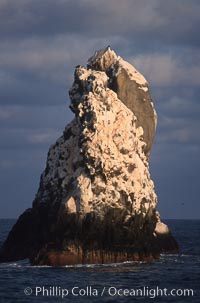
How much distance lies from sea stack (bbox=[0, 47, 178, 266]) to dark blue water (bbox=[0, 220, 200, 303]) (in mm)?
1818

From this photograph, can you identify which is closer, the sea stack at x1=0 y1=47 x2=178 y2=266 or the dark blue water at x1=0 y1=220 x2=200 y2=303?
the dark blue water at x1=0 y1=220 x2=200 y2=303

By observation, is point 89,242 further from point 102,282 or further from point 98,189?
point 102,282

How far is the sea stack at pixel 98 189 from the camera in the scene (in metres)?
61.1

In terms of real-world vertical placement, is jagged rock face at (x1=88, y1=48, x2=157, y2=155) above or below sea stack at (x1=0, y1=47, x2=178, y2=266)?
above

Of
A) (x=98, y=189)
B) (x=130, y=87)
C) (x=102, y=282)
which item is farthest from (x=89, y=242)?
(x=130, y=87)

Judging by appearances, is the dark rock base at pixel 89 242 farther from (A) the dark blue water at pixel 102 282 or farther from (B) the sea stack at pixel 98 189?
(A) the dark blue water at pixel 102 282

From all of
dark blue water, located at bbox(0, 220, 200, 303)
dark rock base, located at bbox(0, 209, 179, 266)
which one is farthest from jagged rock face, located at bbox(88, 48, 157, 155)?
dark blue water, located at bbox(0, 220, 200, 303)

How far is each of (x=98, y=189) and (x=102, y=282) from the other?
13.6m

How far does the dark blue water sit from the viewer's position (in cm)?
4538

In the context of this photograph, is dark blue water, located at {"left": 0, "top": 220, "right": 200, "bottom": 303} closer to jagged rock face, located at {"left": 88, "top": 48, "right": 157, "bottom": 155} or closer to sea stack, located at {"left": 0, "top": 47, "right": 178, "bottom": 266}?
sea stack, located at {"left": 0, "top": 47, "right": 178, "bottom": 266}

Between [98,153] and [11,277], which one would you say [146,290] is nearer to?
[11,277]

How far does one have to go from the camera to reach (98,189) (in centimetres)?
6347

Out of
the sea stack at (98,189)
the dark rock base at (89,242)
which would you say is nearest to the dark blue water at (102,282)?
the dark rock base at (89,242)

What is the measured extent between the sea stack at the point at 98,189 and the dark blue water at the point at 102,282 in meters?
1.82
